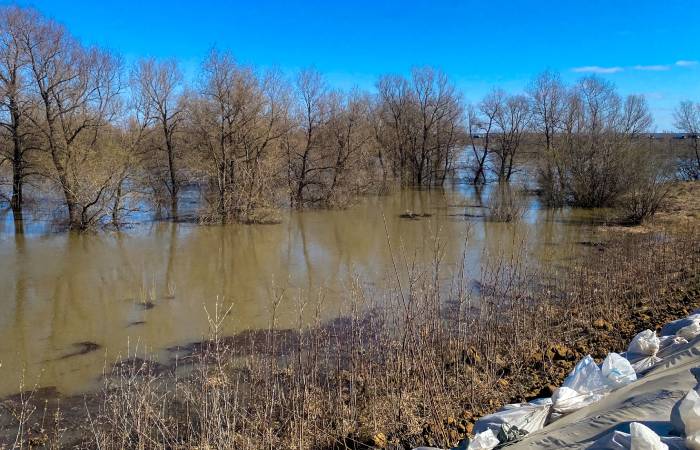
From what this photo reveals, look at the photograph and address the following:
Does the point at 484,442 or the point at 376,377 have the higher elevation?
the point at 484,442

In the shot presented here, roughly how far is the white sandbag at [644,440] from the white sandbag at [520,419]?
1405 millimetres

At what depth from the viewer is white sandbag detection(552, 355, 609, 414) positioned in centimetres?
449

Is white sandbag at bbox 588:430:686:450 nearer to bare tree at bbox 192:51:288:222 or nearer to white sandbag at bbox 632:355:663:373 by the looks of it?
white sandbag at bbox 632:355:663:373

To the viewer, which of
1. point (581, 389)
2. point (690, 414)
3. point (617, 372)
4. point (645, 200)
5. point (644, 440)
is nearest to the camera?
point (644, 440)

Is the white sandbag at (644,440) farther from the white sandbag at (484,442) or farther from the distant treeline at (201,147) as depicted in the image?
the distant treeline at (201,147)

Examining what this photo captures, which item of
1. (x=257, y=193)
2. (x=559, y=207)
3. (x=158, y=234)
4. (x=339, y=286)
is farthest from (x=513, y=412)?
(x=559, y=207)

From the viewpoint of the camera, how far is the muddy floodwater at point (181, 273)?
331 inches

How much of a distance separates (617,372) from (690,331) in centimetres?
166

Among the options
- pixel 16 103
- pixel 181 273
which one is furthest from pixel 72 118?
pixel 181 273

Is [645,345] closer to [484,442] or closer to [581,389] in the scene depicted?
[581,389]

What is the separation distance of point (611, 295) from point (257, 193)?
15779 millimetres

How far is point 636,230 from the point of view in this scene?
18938mm

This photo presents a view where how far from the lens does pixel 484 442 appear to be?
3943 mm

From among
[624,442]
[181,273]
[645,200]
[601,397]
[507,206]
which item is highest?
[645,200]
